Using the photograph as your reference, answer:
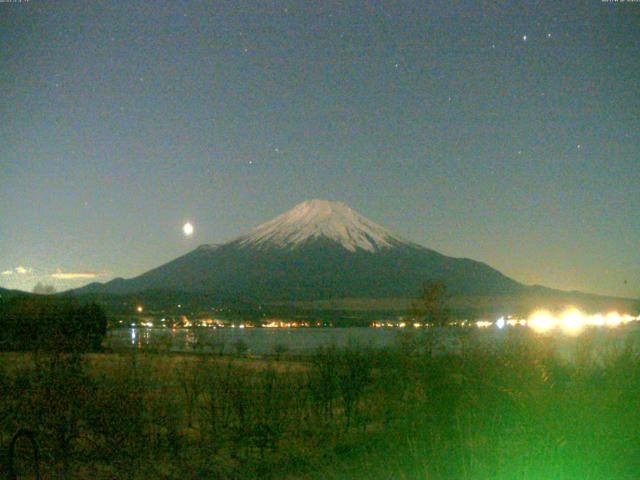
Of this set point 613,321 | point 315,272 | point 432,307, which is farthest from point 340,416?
point 315,272

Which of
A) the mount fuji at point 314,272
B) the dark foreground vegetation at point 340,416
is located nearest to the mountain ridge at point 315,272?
the mount fuji at point 314,272

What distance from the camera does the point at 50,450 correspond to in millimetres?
9766

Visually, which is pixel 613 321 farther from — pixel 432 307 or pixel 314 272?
pixel 314 272

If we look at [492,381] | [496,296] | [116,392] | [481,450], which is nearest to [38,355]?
[116,392]

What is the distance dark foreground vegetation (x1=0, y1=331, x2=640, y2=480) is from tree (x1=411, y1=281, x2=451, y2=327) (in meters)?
15.8

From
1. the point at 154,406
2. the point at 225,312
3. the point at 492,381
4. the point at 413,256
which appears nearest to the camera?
the point at 154,406

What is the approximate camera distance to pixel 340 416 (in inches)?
574

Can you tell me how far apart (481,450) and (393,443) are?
2.11 metres

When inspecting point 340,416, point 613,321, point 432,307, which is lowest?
point 340,416

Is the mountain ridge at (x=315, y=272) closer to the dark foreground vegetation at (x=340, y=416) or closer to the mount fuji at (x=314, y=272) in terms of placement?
the mount fuji at (x=314, y=272)

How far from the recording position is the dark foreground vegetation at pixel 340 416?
31.5 feet

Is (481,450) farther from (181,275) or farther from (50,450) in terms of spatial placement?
(181,275)

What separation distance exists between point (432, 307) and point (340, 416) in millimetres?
18106

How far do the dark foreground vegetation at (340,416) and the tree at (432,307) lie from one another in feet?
51.9
